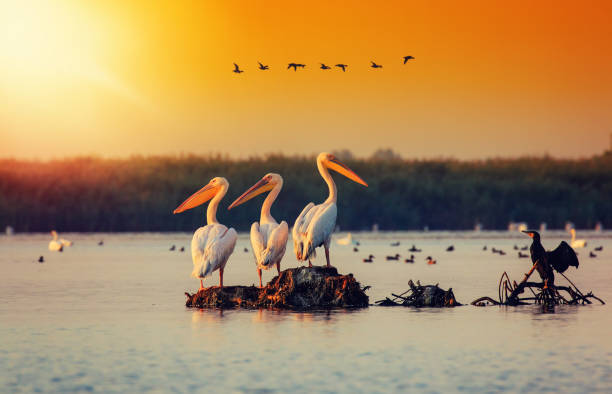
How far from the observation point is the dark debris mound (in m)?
14.1

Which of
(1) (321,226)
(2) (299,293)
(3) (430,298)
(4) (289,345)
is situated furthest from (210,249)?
(4) (289,345)

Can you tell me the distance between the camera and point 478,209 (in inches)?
2141

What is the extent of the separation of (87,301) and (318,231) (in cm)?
→ 466

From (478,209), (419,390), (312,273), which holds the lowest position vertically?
(419,390)

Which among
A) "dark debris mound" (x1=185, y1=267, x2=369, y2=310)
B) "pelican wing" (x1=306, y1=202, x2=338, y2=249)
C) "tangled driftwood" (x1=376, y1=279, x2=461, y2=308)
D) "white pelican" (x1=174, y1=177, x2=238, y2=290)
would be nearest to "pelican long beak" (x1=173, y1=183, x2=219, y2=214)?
"white pelican" (x1=174, y1=177, x2=238, y2=290)

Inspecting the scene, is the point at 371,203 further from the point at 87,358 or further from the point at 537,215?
the point at 87,358

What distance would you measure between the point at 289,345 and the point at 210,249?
3.58 meters

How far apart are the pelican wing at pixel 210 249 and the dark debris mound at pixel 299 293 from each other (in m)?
0.32

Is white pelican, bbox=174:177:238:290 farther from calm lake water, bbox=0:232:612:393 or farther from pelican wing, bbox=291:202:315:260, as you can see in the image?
pelican wing, bbox=291:202:315:260

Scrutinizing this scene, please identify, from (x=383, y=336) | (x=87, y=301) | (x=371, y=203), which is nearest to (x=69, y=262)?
(x=87, y=301)

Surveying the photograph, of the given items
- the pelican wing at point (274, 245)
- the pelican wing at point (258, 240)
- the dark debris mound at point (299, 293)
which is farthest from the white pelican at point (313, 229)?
the pelican wing at point (258, 240)

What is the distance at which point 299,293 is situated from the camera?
46.8ft

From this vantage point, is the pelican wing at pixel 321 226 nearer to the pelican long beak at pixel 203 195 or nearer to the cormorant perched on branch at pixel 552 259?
the pelican long beak at pixel 203 195

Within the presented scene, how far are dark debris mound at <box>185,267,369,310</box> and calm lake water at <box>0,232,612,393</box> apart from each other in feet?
0.74
